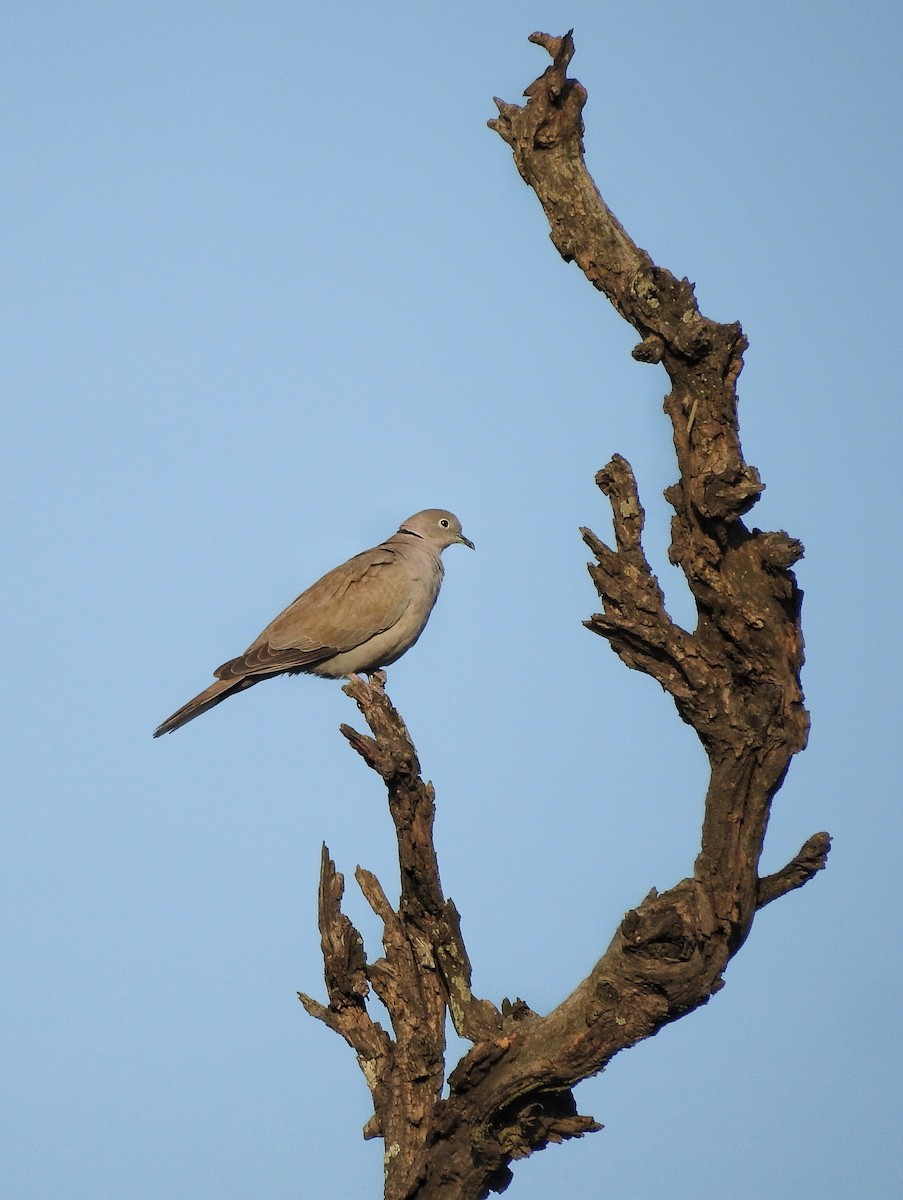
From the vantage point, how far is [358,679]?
8.12 meters

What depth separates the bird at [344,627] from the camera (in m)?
9.98

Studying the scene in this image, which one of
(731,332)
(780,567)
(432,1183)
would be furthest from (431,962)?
(731,332)

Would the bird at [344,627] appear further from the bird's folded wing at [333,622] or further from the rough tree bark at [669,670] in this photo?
the rough tree bark at [669,670]

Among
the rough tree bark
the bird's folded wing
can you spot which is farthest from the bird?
the rough tree bark

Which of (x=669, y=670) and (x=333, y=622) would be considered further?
(x=333, y=622)

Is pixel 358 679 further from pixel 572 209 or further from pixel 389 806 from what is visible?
pixel 572 209

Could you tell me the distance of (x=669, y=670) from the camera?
6.12 metres

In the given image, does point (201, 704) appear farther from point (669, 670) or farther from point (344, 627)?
point (669, 670)

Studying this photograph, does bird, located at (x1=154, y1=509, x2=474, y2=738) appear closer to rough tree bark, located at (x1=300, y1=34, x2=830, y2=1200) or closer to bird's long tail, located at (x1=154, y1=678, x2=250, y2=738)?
bird's long tail, located at (x1=154, y1=678, x2=250, y2=738)

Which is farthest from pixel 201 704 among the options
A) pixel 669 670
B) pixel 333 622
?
pixel 669 670

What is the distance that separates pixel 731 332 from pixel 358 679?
3.35 metres

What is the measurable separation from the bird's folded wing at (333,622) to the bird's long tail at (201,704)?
79mm

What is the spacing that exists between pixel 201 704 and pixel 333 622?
45.4 inches

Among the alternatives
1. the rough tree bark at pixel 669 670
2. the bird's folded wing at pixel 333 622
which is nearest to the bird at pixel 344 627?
the bird's folded wing at pixel 333 622
